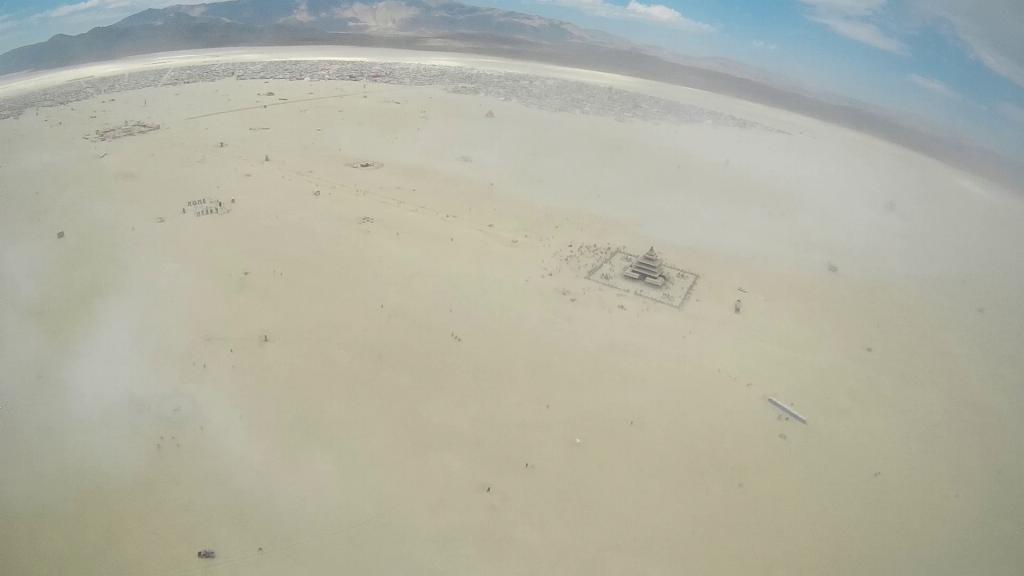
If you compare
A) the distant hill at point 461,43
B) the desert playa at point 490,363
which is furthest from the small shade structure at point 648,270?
the distant hill at point 461,43

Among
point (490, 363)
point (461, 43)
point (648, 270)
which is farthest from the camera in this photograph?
point (461, 43)

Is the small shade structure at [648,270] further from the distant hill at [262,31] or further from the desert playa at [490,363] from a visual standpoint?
the distant hill at [262,31]

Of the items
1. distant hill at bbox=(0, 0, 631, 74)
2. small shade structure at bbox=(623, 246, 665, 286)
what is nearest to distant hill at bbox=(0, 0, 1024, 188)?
distant hill at bbox=(0, 0, 631, 74)

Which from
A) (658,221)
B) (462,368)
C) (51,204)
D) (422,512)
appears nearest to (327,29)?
(51,204)

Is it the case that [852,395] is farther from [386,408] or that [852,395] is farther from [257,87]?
[257,87]

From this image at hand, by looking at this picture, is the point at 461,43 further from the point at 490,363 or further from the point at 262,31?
the point at 490,363

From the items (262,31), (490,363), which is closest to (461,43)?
(262,31)
